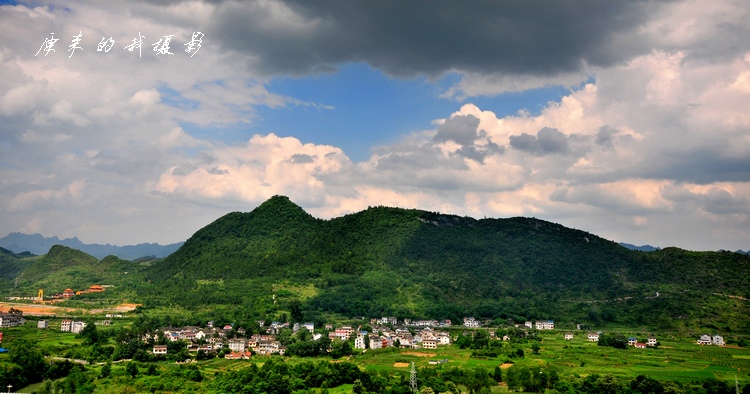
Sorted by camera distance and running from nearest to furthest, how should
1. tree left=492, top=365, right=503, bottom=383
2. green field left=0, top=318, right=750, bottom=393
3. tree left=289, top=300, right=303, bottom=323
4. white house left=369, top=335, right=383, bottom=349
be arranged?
tree left=492, top=365, right=503, bottom=383 < green field left=0, top=318, right=750, bottom=393 < white house left=369, top=335, right=383, bottom=349 < tree left=289, top=300, right=303, bottom=323

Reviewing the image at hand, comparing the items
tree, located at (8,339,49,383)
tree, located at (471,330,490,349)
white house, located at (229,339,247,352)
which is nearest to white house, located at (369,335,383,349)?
tree, located at (471,330,490,349)

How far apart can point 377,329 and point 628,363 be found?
28.5 m

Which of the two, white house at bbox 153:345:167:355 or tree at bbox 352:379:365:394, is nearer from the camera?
tree at bbox 352:379:365:394

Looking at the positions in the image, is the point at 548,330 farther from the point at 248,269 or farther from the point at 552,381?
the point at 248,269

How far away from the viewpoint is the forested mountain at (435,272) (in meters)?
80.2

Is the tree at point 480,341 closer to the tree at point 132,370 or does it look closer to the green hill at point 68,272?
the tree at point 132,370

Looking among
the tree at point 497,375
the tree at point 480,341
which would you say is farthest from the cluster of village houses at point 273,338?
the tree at point 497,375

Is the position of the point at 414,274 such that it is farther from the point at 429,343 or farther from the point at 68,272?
the point at 68,272

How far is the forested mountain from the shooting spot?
263 feet

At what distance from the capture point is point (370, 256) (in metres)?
100

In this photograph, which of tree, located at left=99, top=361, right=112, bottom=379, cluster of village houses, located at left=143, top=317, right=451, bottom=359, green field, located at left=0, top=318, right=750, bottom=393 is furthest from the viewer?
cluster of village houses, located at left=143, top=317, right=451, bottom=359

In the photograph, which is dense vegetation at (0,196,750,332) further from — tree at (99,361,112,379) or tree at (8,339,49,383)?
tree at (8,339,49,383)

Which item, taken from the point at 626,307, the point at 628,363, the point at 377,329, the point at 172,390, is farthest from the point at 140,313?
the point at 626,307

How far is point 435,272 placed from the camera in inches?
3930
